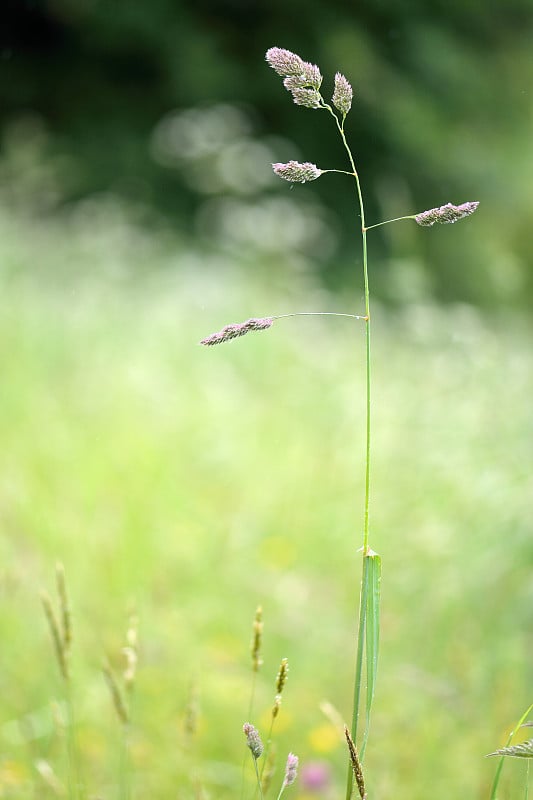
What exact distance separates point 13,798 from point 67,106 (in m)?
6.35

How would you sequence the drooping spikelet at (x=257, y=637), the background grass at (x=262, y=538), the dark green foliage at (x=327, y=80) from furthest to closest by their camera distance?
the dark green foliage at (x=327, y=80), the background grass at (x=262, y=538), the drooping spikelet at (x=257, y=637)

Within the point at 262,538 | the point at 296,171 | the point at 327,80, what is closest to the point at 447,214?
the point at 296,171

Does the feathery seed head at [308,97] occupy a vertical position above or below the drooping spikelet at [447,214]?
above

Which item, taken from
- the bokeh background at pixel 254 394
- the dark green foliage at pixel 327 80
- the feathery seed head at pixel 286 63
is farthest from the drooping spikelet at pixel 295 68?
the dark green foliage at pixel 327 80

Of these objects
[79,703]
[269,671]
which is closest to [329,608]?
[269,671]

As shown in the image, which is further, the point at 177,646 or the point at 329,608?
the point at 329,608

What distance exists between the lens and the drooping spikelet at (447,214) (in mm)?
712

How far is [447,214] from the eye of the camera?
72cm

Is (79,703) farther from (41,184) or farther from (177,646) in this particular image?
(41,184)

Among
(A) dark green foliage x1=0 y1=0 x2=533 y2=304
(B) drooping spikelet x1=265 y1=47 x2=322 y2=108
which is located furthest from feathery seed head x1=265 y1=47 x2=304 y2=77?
(A) dark green foliage x1=0 y1=0 x2=533 y2=304

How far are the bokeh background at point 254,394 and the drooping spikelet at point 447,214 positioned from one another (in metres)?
0.68

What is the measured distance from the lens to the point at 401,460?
2.29 m

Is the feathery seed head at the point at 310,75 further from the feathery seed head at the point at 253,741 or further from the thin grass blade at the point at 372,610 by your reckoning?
the feathery seed head at the point at 253,741

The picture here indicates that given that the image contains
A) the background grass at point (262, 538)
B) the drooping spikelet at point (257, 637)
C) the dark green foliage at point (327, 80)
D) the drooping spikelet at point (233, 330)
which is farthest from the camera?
the dark green foliage at point (327, 80)
